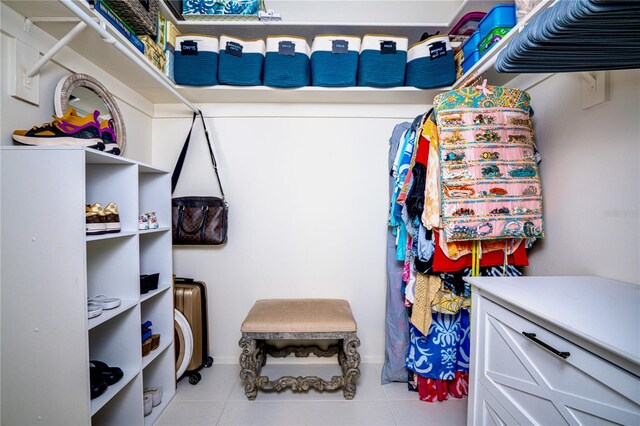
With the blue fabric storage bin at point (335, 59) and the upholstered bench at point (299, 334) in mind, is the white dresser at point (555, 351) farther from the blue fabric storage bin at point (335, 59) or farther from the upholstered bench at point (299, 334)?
the blue fabric storage bin at point (335, 59)

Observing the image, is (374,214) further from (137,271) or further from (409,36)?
(137,271)

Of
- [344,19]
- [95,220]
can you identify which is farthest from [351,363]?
[344,19]

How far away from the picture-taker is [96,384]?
1.02m

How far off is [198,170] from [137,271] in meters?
0.89

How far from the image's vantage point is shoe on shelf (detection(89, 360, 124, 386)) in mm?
1065

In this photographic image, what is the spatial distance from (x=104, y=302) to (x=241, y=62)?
1.45 meters

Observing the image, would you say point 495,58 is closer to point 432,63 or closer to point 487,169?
point 432,63

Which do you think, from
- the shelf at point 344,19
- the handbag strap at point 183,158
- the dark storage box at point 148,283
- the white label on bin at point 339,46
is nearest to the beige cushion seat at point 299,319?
the dark storage box at point 148,283

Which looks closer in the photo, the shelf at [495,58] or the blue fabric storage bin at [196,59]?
the shelf at [495,58]

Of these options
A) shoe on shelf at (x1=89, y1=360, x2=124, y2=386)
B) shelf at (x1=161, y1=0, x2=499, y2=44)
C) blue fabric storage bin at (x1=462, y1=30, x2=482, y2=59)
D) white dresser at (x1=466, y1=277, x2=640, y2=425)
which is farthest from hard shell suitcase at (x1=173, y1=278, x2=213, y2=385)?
→ blue fabric storage bin at (x1=462, y1=30, x2=482, y2=59)

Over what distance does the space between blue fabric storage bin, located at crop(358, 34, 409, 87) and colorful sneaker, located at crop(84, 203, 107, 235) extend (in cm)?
153

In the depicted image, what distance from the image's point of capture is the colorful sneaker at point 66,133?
0.93 m

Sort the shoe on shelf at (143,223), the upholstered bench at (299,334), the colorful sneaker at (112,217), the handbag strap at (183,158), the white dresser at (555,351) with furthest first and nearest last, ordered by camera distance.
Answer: the handbag strap at (183,158), the upholstered bench at (299,334), the shoe on shelf at (143,223), the colorful sneaker at (112,217), the white dresser at (555,351)

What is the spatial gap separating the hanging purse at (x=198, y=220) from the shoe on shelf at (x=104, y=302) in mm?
580
